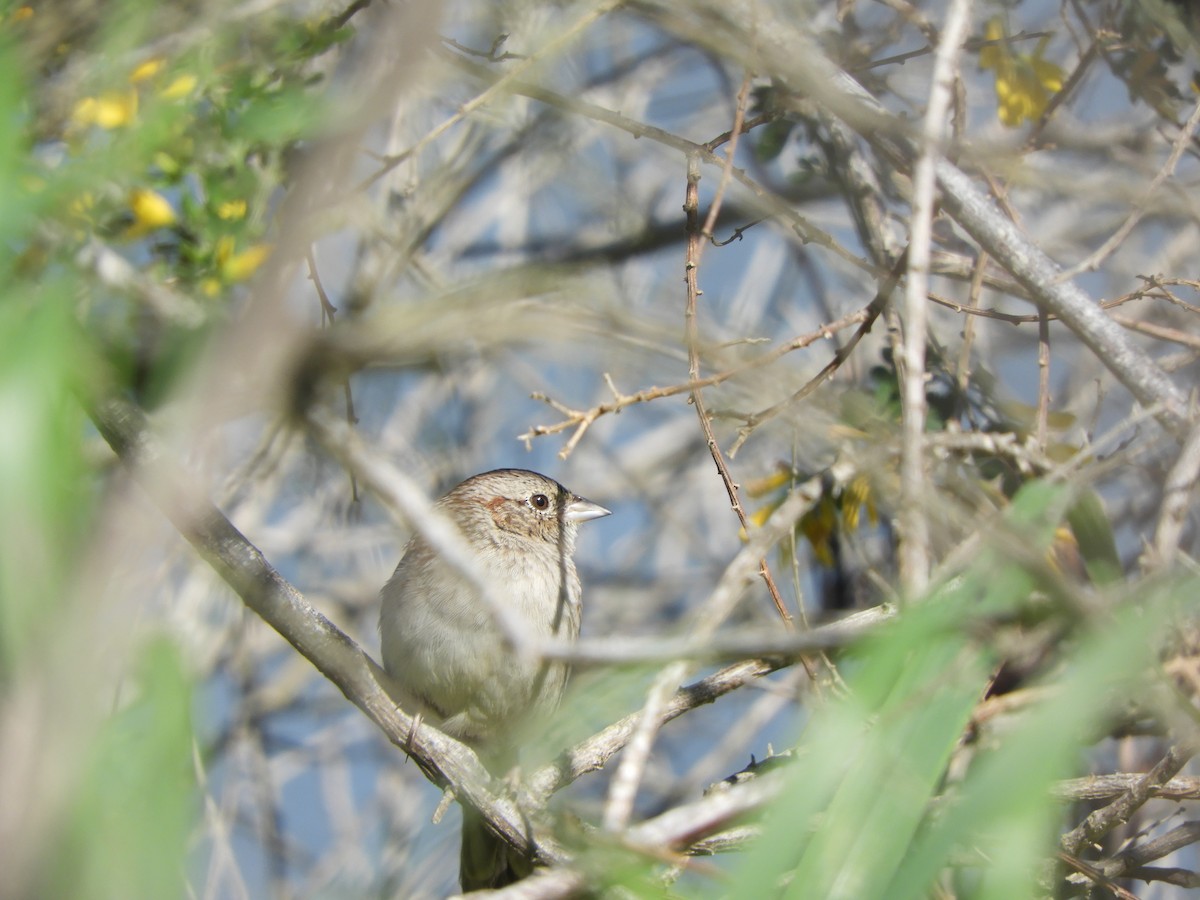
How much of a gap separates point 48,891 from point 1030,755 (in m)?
1.01

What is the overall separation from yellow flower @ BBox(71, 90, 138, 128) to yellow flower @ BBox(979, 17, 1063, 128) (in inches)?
105

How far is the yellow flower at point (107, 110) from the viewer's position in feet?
11.0

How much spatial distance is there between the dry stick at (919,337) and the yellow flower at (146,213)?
96.0 inches

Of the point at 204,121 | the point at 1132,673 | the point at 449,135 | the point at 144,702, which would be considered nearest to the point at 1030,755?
the point at 1132,673

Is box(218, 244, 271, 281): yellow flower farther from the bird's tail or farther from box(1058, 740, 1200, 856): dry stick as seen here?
box(1058, 740, 1200, 856): dry stick

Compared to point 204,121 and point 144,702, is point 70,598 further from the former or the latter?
point 204,121

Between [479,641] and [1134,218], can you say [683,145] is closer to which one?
[1134,218]

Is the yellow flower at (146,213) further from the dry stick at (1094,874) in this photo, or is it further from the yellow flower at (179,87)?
the dry stick at (1094,874)

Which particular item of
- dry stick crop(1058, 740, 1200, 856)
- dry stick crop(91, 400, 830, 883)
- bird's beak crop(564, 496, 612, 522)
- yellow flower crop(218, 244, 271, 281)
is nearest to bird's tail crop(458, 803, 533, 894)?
dry stick crop(91, 400, 830, 883)

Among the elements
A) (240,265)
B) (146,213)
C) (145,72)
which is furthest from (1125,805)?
(145,72)

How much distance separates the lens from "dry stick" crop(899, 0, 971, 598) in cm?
180

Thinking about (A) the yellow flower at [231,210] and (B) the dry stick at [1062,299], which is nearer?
(B) the dry stick at [1062,299]

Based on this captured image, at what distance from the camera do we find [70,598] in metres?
1.07

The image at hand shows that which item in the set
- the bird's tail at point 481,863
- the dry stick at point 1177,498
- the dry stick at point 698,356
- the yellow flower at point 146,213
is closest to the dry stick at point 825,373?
the dry stick at point 698,356
